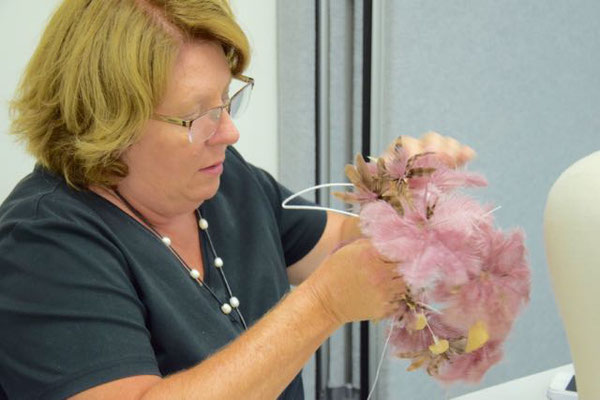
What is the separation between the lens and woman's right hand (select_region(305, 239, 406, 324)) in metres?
0.65

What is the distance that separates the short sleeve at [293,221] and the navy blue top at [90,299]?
0.13 meters

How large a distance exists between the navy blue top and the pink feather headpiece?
0.84 ft

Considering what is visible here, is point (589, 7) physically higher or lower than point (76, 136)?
higher

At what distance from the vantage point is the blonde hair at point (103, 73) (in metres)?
0.80

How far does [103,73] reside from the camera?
2.66 ft

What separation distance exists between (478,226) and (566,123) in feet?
4.19

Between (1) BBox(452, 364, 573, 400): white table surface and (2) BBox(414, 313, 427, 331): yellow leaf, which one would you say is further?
(1) BBox(452, 364, 573, 400): white table surface

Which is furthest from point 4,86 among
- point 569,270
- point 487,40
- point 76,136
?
point 569,270

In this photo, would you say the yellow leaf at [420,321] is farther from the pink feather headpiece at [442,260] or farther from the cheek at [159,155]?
the cheek at [159,155]

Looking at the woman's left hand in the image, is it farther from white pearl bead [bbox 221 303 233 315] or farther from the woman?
white pearl bead [bbox 221 303 233 315]

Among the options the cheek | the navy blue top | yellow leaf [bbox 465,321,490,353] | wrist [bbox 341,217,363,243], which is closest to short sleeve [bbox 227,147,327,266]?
wrist [bbox 341,217,363,243]

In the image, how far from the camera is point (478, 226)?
0.64 meters

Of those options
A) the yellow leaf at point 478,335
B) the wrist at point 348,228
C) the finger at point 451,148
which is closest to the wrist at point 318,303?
the yellow leaf at point 478,335

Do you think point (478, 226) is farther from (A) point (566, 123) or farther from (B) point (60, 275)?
(A) point (566, 123)
